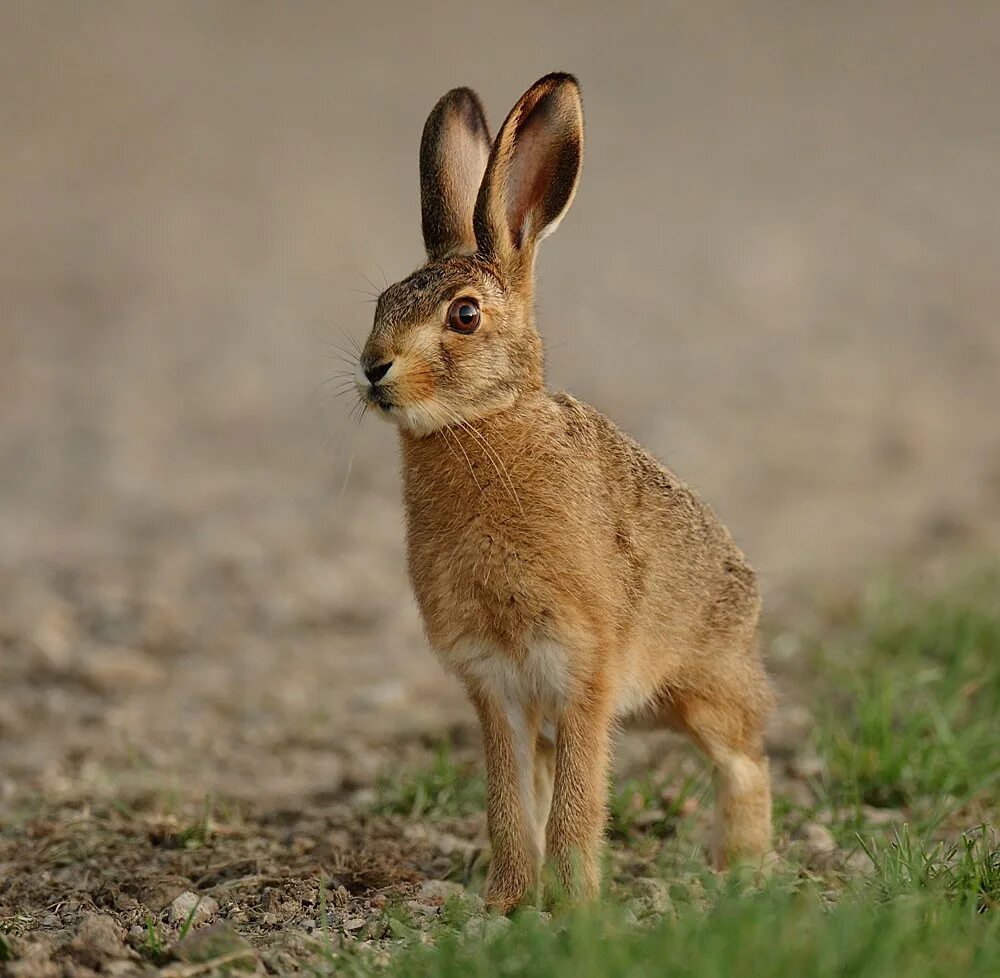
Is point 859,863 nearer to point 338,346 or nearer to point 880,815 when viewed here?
point 880,815

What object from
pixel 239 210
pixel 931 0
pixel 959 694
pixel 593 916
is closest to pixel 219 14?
pixel 239 210

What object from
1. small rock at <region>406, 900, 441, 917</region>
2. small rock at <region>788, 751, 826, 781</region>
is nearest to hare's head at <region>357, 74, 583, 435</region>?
small rock at <region>406, 900, 441, 917</region>

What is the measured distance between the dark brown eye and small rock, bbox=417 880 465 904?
1732 millimetres

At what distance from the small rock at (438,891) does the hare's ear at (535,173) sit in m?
2.02

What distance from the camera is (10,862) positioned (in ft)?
18.3

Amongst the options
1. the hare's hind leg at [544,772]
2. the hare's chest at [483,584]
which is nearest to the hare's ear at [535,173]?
the hare's chest at [483,584]

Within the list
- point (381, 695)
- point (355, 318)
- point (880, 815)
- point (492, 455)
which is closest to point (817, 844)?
point (880, 815)

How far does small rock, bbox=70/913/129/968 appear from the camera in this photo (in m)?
4.09

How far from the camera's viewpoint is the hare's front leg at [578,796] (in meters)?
4.73

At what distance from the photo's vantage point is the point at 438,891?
16.6 feet

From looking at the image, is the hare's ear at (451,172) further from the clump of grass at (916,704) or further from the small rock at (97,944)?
the clump of grass at (916,704)

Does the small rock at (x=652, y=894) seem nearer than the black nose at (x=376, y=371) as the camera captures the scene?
Yes

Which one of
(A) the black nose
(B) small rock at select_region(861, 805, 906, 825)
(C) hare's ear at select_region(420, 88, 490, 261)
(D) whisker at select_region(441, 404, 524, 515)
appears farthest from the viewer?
(B) small rock at select_region(861, 805, 906, 825)

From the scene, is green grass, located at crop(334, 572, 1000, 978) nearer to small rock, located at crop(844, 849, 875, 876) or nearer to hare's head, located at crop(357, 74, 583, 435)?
small rock, located at crop(844, 849, 875, 876)
